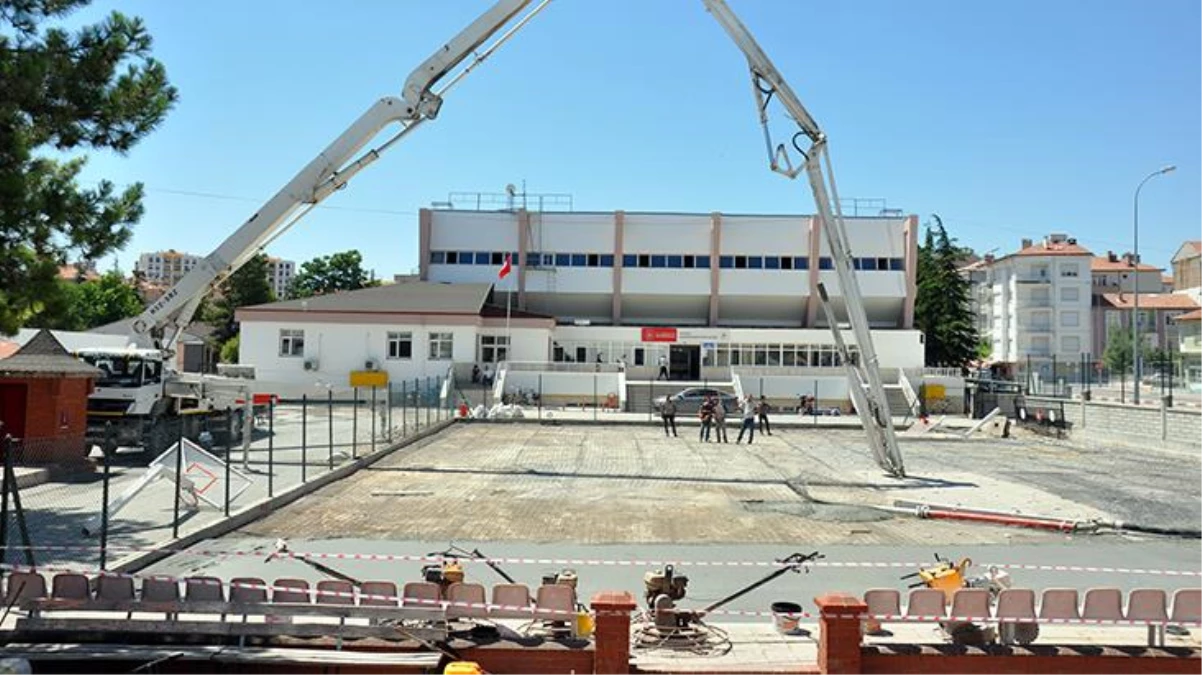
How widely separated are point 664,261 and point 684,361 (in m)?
8.40

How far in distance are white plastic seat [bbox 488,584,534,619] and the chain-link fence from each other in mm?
5088

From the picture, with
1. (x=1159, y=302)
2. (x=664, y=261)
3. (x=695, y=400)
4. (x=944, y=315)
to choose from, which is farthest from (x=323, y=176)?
(x=1159, y=302)

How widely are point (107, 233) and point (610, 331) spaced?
45.2m

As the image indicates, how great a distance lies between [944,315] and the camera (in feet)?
220

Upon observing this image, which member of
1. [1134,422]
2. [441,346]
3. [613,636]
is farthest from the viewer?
[441,346]

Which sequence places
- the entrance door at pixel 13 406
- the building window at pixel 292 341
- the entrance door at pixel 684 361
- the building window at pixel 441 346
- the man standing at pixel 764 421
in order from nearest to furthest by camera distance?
the entrance door at pixel 13 406
the man standing at pixel 764 421
the building window at pixel 292 341
the building window at pixel 441 346
the entrance door at pixel 684 361

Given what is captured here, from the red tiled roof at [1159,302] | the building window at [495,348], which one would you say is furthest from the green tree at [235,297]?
the red tiled roof at [1159,302]

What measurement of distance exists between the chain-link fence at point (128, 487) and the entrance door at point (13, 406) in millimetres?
1470

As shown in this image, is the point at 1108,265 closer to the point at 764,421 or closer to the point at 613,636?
the point at 764,421

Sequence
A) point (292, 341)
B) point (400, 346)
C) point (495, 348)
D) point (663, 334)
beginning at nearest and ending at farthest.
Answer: point (292, 341) < point (400, 346) < point (495, 348) < point (663, 334)

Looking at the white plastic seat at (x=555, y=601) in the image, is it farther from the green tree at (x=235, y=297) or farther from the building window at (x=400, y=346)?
the green tree at (x=235, y=297)

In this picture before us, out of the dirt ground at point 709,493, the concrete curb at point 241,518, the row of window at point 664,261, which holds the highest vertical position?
the row of window at point 664,261

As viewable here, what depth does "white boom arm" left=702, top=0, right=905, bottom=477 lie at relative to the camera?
67.5 ft

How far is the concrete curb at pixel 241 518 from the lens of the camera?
33.2 ft
